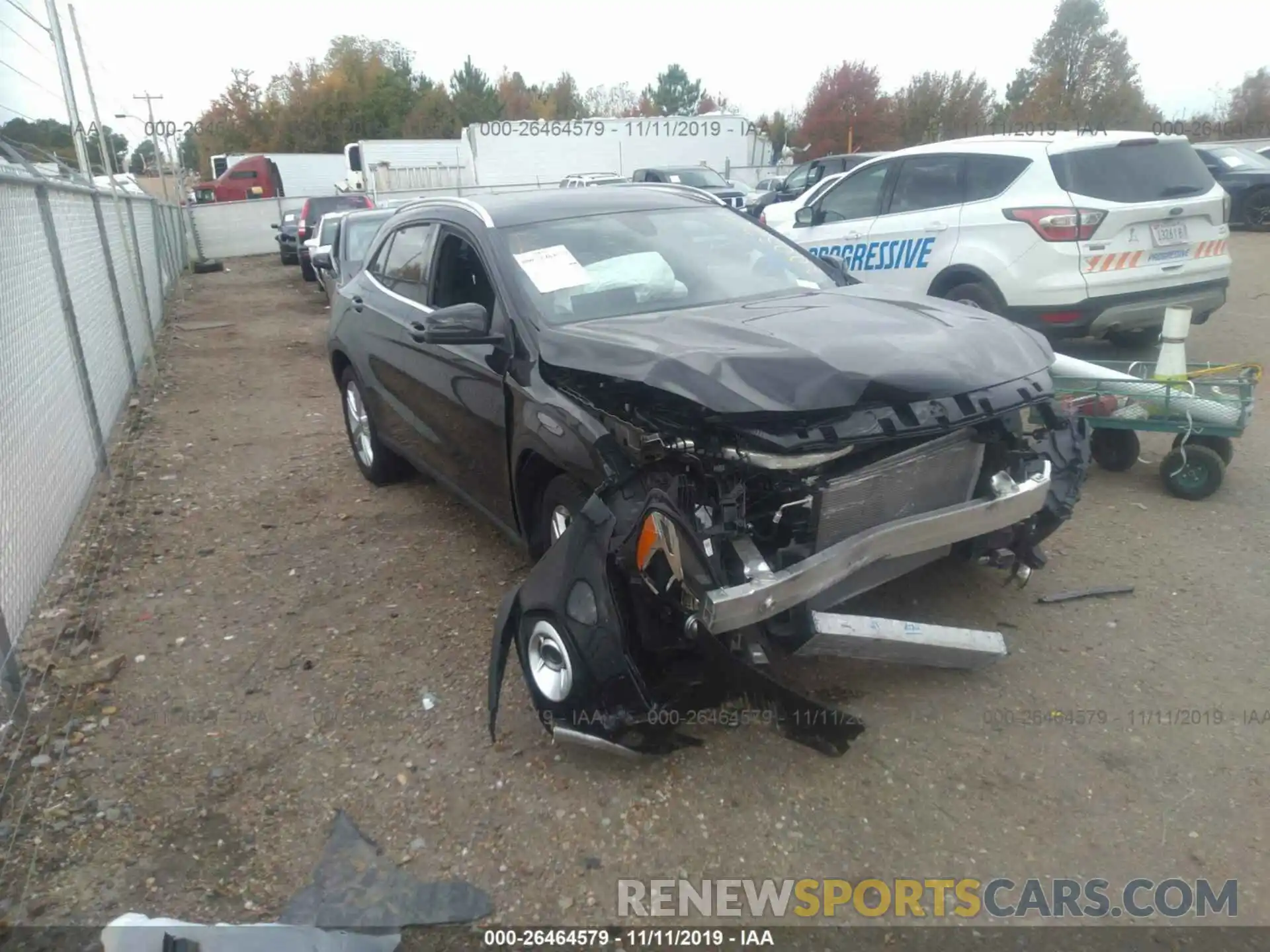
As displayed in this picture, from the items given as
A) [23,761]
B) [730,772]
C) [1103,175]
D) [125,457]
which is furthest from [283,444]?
[1103,175]

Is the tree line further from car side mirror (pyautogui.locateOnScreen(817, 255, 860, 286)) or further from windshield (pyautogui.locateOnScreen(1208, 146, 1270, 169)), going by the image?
car side mirror (pyautogui.locateOnScreen(817, 255, 860, 286))

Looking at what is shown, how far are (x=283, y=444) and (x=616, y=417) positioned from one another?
4.99 metres

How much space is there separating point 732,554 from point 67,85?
8.81 metres

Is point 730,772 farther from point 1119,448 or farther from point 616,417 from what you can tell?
point 1119,448

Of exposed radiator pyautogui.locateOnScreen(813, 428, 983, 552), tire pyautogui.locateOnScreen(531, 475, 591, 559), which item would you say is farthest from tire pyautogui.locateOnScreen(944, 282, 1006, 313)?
tire pyautogui.locateOnScreen(531, 475, 591, 559)

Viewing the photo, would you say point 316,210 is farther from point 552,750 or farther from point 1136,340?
point 552,750

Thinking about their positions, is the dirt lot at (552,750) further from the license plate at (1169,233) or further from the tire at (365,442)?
the license plate at (1169,233)

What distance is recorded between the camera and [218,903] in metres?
2.63

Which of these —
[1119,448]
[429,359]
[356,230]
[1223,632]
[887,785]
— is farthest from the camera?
[356,230]

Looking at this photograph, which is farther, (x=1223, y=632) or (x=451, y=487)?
(x=451, y=487)

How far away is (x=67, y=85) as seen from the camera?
850 centimetres

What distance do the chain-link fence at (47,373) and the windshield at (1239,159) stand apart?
59.7 feet

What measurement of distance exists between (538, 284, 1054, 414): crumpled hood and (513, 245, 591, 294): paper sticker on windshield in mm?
299

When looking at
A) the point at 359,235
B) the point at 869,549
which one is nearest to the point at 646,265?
the point at 869,549
